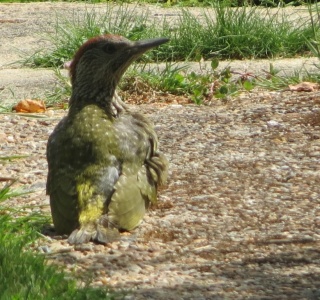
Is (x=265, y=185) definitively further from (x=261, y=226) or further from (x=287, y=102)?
(x=287, y=102)

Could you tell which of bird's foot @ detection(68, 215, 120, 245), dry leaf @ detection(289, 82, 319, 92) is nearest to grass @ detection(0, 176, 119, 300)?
bird's foot @ detection(68, 215, 120, 245)

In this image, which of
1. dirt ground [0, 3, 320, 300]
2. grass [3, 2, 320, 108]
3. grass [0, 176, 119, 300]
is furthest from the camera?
grass [3, 2, 320, 108]

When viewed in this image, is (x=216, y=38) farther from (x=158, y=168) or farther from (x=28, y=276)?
(x=28, y=276)

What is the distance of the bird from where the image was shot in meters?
6.80

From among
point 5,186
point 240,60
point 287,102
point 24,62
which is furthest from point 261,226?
point 24,62

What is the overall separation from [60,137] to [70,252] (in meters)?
0.93

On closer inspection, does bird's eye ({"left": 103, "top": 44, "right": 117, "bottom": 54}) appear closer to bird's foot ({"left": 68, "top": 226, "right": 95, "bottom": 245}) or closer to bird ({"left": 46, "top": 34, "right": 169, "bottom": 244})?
bird ({"left": 46, "top": 34, "right": 169, "bottom": 244})

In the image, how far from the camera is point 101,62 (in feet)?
25.1

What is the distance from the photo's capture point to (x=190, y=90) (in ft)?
34.7

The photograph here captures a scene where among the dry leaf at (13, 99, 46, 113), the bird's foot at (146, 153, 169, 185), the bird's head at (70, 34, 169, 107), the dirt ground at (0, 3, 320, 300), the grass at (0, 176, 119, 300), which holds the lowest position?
the dry leaf at (13, 99, 46, 113)

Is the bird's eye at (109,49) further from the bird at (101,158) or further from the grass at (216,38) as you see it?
the grass at (216,38)

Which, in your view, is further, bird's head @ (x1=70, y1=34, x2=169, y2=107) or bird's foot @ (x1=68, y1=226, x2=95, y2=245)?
bird's head @ (x1=70, y1=34, x2=169, y2=107)

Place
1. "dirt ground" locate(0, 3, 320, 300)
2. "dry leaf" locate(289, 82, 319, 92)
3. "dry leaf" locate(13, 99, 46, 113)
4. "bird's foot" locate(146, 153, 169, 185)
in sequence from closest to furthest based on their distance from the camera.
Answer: "dirt ground" locate(0, 3, 320, 300)
"bird's foot" locate(146, 153, 169, 185)
"dry leaf" locate(13, 99, 46, 113)
"dry leaf" locate(289, 82, 319, 92)

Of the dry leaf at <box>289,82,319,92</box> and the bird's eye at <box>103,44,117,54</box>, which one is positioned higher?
the bird's eye at <box>103,44,117,54</box>
